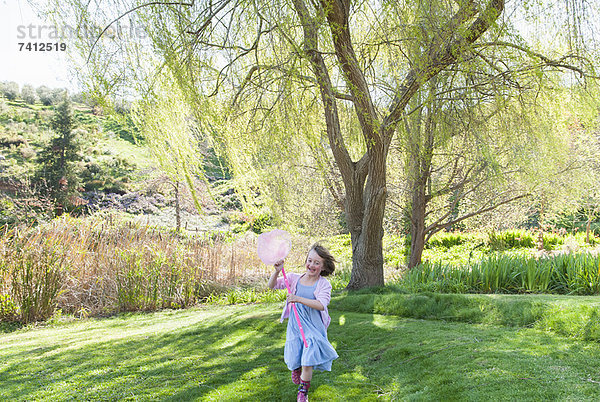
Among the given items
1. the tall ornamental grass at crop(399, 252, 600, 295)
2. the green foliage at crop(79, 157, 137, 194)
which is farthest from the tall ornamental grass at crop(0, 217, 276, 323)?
the green foliage at crop(79, 157, 137, 194)

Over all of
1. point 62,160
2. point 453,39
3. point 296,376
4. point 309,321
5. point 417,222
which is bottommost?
point 296,376

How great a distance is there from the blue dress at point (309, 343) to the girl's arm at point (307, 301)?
132 millimetres

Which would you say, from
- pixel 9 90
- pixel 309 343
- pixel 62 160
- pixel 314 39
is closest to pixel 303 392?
pixel 309 343

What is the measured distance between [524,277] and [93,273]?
7238 millimetres

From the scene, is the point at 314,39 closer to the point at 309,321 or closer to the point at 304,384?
the point at 309,321

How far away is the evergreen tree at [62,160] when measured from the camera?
68.3ft

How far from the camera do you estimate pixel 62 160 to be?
22.5 meters

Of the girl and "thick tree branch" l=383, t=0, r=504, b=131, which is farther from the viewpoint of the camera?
"thick tree branch" l=383, t=0, r=504, b=131

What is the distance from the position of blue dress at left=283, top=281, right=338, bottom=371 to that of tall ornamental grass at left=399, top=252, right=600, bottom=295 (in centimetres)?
435

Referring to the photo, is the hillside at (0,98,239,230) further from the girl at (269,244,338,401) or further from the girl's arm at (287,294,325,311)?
the girl's arm at (287,294,325,311)

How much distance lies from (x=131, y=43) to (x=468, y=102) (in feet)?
14.3

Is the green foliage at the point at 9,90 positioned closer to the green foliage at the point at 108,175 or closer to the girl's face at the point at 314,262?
the green foliage at the point at 108,175

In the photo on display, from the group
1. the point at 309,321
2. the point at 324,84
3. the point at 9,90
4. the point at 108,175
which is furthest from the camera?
the point at 9,90

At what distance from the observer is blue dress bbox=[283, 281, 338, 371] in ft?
9.75
